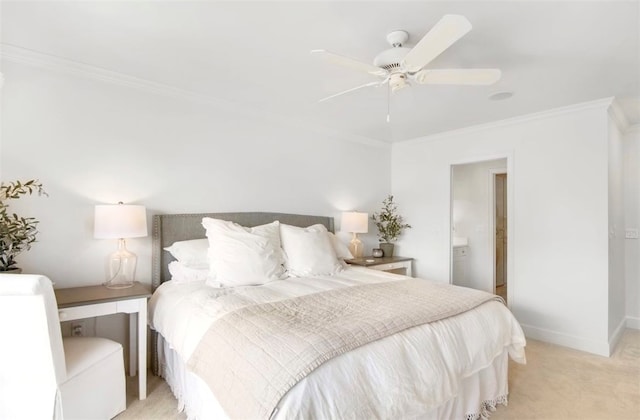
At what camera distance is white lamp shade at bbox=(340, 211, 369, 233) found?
398 cm

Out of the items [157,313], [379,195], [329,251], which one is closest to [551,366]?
[329,251]

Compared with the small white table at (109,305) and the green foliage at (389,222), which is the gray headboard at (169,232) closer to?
the small white table at (109,305)

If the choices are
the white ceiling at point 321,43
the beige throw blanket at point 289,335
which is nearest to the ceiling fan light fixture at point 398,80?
the white ceiling at point 321,43

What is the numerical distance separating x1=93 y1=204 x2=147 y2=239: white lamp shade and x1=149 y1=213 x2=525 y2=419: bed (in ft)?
1.26

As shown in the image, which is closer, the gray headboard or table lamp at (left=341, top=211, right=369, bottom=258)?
the gray headboard

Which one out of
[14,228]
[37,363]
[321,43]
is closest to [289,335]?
[37,363]

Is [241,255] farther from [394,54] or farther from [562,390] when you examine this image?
[562,390]

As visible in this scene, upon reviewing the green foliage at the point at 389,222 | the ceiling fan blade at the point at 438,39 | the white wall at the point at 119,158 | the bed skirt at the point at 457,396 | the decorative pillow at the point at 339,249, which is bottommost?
the bed skirt at the point at 457,396

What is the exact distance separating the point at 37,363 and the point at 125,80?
2.13 m

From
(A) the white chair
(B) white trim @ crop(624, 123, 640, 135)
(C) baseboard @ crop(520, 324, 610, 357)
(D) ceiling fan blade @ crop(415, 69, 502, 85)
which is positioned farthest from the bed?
(B) white trim @ crop(624, 123, 640, 135)

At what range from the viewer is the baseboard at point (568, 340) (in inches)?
119

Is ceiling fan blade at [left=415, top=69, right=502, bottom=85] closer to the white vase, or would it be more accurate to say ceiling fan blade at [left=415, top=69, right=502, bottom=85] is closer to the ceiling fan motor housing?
the ceiling fan motor housing

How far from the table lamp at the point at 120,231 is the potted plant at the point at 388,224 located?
3072 millimetres

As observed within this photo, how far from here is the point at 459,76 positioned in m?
1.93
